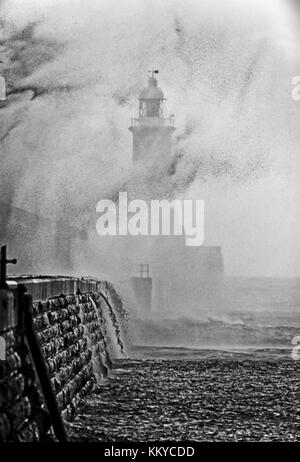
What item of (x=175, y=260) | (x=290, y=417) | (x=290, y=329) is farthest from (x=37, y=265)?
(x=290, y=417)

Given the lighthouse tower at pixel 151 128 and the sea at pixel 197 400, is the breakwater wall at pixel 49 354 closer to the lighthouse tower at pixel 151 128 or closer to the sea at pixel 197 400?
the sea at pixel 197 400

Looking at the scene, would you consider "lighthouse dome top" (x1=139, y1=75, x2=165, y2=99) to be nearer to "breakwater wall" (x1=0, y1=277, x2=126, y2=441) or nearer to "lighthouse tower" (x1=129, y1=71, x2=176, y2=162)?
"lighthouse tower" (x1=129, y1=71, x2=176, y2=162)

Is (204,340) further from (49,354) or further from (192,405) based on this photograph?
(49,354)

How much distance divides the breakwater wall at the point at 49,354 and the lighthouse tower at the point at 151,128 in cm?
2515

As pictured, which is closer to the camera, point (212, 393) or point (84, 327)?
point (212, 393)

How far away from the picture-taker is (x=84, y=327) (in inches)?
457

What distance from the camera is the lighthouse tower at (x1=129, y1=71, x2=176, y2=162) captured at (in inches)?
1540

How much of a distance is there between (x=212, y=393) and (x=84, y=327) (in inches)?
78.0

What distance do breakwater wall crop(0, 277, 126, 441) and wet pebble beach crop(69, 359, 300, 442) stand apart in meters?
0.32

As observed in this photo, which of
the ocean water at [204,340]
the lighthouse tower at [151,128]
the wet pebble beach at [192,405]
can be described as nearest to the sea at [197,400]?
the wet pebble beach at [192,405]

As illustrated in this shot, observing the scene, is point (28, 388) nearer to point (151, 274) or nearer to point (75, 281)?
point (75, 281)

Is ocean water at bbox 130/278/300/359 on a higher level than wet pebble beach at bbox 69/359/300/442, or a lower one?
lower

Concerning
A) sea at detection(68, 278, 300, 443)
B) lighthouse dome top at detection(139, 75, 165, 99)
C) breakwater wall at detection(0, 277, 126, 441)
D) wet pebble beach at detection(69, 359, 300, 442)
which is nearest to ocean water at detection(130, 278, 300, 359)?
sea at detection(68, 278, 300, 443)

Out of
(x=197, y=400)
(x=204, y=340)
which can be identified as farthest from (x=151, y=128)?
(x=197, y=400)
